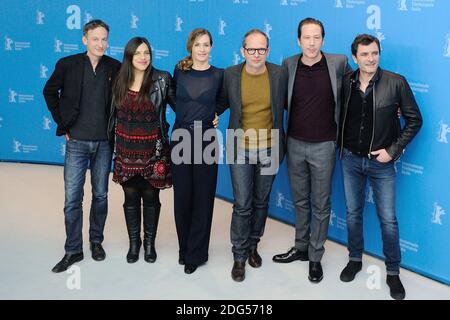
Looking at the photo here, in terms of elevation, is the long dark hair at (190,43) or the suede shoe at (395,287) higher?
the long dark hair at (190,43)

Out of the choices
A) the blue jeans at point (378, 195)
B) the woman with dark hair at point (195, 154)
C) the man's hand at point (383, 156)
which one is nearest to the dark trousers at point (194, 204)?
the woman with dark hair at point (195, 154)

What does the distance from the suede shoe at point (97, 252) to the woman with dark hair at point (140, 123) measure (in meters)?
0.44

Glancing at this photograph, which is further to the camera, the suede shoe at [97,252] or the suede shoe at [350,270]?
the suede shoe at [97,252]

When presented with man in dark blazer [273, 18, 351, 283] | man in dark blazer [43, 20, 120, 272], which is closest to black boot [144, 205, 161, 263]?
man in dark blazer [43, 20, 120, 272]

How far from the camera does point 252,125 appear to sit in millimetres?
3627

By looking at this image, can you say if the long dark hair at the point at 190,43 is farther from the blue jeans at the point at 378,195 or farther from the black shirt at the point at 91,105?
the blue jeans at the point at 378,195

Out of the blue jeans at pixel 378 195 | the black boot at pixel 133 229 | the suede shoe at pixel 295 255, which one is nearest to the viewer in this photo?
the blue jeans at pixel 378 195

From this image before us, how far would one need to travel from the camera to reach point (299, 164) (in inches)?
→ 146

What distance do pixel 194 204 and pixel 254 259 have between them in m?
0.56

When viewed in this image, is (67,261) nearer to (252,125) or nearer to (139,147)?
(139,147)

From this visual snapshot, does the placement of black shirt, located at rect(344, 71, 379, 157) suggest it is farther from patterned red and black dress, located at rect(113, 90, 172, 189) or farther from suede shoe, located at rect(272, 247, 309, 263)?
patterned red and black dress, located at rect(113, 90, 172, 189)

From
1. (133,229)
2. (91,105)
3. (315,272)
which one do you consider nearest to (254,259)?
(315,272)

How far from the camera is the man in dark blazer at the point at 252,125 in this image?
3.58 metres

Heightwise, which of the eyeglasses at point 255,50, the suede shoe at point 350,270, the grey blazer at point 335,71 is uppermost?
the eyeglasses at point 255,50
